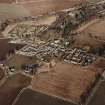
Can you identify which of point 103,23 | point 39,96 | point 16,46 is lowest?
point 39,96

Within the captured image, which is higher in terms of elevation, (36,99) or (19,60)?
(19,60)

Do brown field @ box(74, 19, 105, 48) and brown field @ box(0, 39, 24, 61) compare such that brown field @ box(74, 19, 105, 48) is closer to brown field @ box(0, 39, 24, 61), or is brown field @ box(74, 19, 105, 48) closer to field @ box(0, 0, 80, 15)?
brown field @ box(0, 39, 24, 61)

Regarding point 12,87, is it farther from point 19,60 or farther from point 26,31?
point 26,31

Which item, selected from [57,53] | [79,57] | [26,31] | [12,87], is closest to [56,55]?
[57,53]

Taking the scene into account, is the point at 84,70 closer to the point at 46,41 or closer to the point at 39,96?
the point at 39,96

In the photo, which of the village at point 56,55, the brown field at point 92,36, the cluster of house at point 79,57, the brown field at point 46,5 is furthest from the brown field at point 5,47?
the brown field at point 46,5

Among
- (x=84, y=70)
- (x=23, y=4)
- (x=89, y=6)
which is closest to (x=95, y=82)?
(x=84, y=70)
